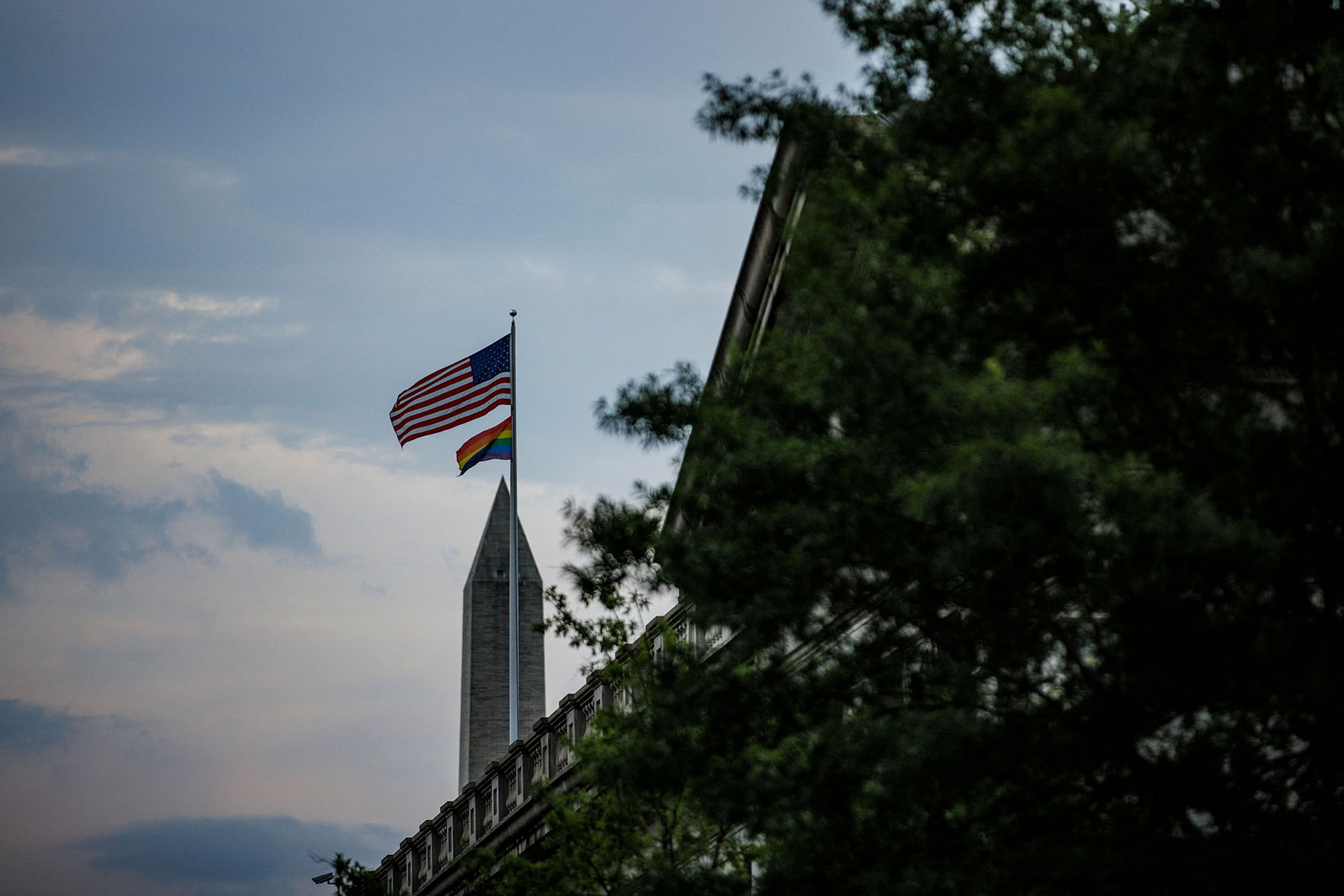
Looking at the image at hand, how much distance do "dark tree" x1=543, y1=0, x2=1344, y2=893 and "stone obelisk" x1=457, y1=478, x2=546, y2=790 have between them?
1657 inches

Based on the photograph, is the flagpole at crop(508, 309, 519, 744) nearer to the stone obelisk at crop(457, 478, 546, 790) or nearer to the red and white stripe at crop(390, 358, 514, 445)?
the red and white stripe at crop(390, 358, 514, 445)

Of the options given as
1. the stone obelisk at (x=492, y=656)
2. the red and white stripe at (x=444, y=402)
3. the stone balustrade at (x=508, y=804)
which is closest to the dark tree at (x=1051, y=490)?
the stone balustrade at (x=508, y=804)

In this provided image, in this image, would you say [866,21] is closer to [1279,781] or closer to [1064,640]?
[1064,640]

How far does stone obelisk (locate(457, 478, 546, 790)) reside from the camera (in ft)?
178

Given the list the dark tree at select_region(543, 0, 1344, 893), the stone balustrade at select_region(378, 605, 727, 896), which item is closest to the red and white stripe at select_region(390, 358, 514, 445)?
the stone balustrade at select_region(378, 605, 727, 896)

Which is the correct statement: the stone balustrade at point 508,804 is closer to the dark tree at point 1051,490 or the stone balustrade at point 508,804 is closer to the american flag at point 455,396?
the american flag at point 455,396

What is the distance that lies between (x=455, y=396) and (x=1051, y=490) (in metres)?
26.4

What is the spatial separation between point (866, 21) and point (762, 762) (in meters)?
6.44

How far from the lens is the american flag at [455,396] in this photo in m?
34.1

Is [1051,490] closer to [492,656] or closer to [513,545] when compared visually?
[513,545]

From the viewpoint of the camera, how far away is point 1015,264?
36.6 ft

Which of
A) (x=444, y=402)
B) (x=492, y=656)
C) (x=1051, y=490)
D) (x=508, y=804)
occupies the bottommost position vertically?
(x=1051, y=490)

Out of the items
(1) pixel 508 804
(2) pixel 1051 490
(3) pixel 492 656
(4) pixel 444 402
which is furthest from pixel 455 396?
(2) pixel 1051 490

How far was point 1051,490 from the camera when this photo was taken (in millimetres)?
9281
